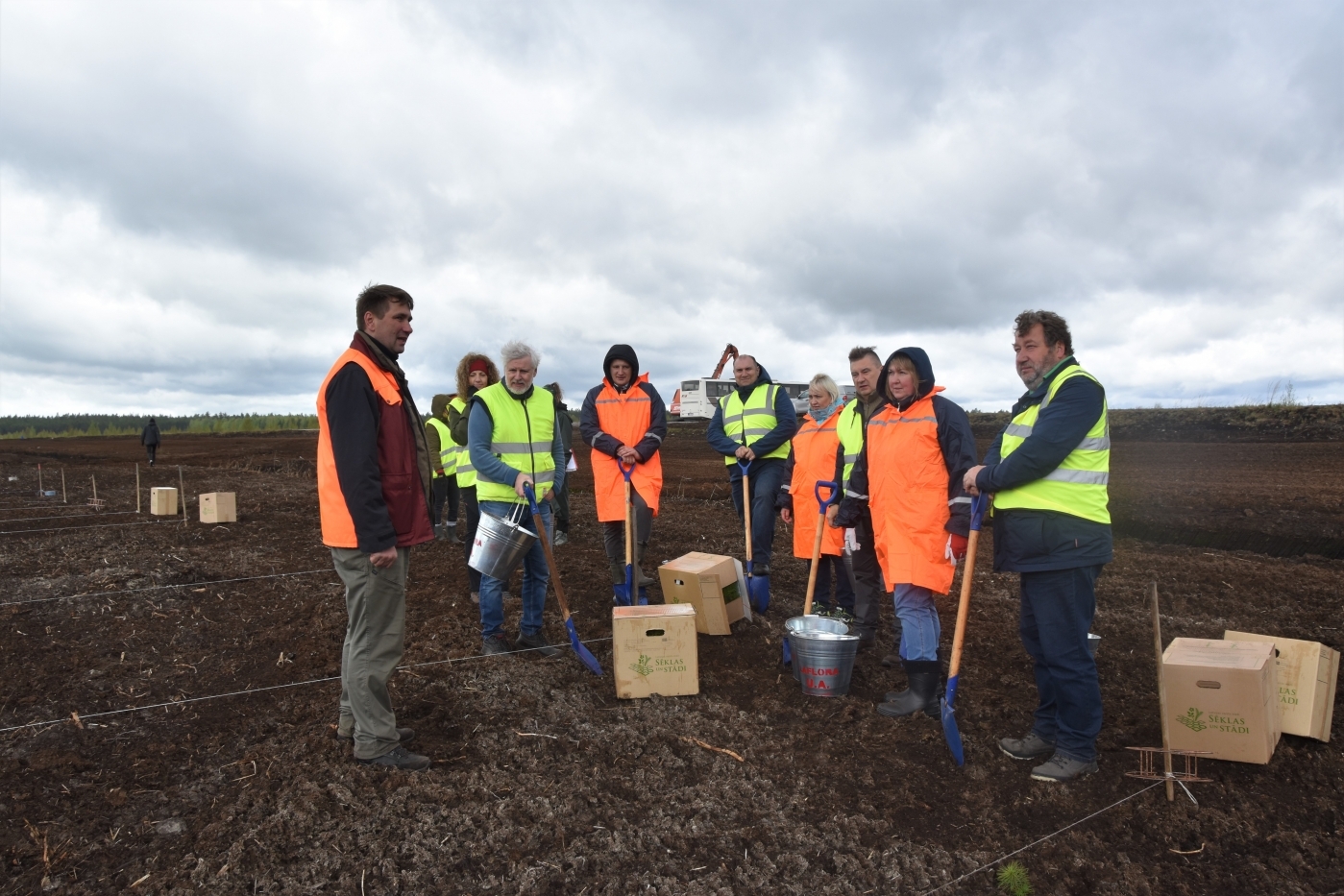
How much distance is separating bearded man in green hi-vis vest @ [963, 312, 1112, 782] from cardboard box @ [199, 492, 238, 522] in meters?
10.3

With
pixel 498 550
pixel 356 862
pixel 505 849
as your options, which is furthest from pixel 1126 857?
pixel 498 550

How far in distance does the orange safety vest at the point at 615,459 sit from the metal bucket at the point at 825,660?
1.85 meters

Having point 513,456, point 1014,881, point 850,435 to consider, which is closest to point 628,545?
point 513,456

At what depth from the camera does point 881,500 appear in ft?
13.3

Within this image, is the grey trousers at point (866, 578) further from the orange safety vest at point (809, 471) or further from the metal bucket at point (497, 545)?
the metal bucket at point (497, 545)

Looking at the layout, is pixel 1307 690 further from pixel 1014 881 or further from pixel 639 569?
pixel 639 569

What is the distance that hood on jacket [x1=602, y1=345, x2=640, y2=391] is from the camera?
5.85 m

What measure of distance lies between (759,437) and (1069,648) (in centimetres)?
307

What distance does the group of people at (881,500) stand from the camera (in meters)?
3.26

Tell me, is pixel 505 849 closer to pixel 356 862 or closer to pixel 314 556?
pixel 356 862

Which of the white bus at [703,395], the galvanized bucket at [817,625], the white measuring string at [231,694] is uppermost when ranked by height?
the white bus at [703,395]

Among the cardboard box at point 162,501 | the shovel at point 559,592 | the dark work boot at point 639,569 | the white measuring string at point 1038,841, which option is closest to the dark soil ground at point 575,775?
the white measuring string at point 1038,841

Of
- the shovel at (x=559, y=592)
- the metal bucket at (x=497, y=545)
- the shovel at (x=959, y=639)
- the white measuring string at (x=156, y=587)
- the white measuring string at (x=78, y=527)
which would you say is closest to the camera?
the shovel at (x=959, y=639)

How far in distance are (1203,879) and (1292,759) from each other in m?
1.24
